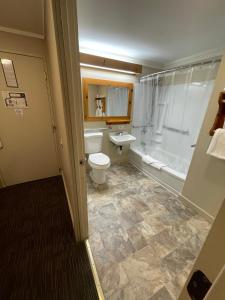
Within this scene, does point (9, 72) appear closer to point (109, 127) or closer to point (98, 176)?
point (109, 127)

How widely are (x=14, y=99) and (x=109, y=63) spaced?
1.71 m

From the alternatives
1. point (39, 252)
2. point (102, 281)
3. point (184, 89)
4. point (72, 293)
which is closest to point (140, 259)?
point (102, 281)

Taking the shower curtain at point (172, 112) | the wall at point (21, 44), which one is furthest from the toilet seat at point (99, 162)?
the wall at point (21, 44)

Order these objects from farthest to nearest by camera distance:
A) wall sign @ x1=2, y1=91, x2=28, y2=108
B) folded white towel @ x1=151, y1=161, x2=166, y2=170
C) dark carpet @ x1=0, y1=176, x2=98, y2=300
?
folded white towel @ x1=151, y1=161, x2=166, y2=170, wall sign @ x1=2, y1=91, x2=28, y2=108, dark carpet @ x1=0, y1=176, x2=98, y2=300

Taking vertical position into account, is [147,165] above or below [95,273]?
above

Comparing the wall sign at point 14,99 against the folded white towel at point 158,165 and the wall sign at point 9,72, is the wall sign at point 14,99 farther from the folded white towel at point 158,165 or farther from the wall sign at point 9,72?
the folded white towel at point 158,165

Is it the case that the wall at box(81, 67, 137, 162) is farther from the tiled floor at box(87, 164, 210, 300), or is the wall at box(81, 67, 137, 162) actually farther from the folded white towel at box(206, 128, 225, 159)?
the folded white towel at box(206, 128, 225, 159)

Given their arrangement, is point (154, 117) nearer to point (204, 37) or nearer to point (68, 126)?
point (204, 37)

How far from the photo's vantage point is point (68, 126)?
994 millimetres

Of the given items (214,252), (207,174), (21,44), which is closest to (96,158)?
(207,174)

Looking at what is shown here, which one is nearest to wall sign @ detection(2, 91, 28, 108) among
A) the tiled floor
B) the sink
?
the sink

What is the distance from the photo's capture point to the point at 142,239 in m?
1.51

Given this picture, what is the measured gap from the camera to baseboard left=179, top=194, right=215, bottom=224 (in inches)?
69.1

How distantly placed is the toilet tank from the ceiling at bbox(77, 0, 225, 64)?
4.75 feet
